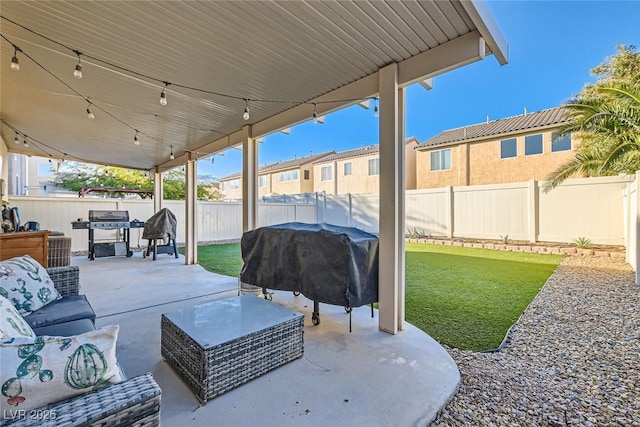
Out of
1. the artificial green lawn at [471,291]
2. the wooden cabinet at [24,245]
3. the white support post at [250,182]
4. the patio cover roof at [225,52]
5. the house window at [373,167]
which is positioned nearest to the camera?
the patio cover roof at [225,52]

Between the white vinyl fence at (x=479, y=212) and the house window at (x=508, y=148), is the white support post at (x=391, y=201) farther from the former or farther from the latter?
the house window at (x=508, y=148)

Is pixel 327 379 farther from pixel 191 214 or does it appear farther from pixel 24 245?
pixel 191 214

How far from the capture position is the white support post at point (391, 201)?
2990 millimetres

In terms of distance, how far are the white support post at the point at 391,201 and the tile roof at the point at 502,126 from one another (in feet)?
35.7

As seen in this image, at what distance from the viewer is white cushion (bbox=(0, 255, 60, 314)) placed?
2242 mm

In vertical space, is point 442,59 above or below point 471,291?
above

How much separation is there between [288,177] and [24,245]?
18488 mm

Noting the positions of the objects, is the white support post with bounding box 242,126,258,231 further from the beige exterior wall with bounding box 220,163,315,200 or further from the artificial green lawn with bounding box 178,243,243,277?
the beige exterior wall with bounding box 220,163,315,200

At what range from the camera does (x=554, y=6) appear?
18.2ft

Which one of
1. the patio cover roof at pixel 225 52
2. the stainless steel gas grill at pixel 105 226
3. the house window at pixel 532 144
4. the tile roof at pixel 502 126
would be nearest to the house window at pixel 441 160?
the tile roof at pixel 502 126

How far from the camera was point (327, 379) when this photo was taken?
86.1 inches

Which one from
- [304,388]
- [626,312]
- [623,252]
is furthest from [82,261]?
[623,252]

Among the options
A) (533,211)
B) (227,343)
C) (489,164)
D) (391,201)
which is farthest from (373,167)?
(227,343)

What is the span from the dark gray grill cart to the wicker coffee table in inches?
24.2
